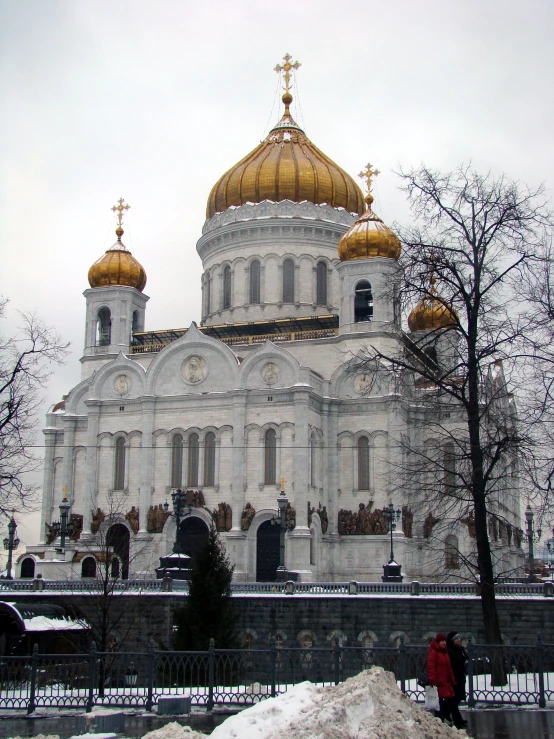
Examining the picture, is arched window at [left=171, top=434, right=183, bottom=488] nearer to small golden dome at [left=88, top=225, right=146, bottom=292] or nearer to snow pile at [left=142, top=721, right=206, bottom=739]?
small golden dome at [left=88, top=225, right=146, bottom=292]

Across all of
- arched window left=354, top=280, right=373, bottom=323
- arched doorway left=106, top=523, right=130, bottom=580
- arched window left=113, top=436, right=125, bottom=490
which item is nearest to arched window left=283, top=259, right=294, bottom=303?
arched window left=354, top=280, right=373, bottom=323

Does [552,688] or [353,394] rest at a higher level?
[353,394]

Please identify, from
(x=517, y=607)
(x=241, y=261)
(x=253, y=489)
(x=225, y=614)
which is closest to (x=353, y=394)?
(x=253, y=489)

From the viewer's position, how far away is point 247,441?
4459 cm

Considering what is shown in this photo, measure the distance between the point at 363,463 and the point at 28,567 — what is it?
17.4m

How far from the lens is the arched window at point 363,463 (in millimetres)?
44594

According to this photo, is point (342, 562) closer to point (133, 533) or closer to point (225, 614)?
point (133, 533)

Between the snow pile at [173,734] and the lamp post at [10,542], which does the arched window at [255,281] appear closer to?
the lamp post at [10,542]

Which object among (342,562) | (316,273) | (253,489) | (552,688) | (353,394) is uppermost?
(316,273)

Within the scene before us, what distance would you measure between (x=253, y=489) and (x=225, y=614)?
56.2 feet

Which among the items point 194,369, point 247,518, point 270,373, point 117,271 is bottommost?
point 247,518

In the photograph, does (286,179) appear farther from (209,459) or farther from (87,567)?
(87,567)

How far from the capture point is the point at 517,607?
3139 centimetres

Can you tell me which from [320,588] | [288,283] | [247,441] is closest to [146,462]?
[247,441]
